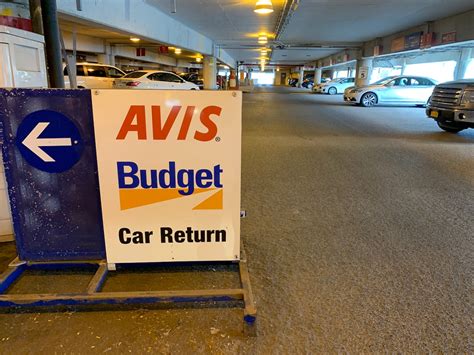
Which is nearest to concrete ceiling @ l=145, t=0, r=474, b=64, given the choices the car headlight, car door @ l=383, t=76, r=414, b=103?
car door @ l=383, t=76, r=414, b=103

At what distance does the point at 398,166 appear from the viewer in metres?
6.57

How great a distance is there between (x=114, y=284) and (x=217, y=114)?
4.88 feet

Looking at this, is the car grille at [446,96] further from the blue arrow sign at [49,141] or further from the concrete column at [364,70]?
the concrete column at [364,70]

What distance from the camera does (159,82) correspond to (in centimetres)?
1766

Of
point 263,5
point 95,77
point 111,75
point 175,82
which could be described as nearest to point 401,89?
point 263,5

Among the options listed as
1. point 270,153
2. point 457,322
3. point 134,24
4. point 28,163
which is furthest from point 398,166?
point 134,24

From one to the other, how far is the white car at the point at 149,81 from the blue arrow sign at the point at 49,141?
516 inches

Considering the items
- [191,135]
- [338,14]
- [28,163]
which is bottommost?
[28,163]

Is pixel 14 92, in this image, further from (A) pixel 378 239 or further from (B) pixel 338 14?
(B) pixel 338 14

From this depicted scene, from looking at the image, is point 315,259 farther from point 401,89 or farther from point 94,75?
point 401,89

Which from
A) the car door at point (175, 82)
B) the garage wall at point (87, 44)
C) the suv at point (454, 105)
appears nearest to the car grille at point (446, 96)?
the suv at point (454, 105)

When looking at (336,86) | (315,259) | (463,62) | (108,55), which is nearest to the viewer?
(315,259)

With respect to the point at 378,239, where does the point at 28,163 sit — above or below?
above

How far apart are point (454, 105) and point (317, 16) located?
7.19m
